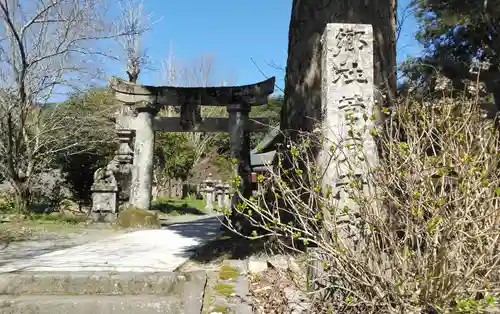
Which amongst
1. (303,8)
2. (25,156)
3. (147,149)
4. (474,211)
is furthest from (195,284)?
(25,156)

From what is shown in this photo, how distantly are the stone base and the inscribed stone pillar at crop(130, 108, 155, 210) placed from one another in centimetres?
59

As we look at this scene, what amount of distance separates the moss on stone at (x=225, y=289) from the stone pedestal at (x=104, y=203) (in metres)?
7.80

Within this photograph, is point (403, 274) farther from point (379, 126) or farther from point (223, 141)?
point (223, 141)

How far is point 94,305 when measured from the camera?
10.1ft

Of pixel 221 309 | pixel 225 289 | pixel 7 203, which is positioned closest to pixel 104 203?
pixel 7 203

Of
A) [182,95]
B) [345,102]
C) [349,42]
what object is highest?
[182,95]

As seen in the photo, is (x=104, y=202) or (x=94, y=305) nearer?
(x=94, y=305)

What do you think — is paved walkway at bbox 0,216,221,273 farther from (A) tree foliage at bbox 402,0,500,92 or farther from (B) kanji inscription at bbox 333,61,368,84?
(A) tree foliage at bbox 402,0,500,92

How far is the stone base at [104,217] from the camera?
10336mm

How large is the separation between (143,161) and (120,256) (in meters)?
5.24

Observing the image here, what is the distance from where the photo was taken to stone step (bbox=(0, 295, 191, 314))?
3.01 meters

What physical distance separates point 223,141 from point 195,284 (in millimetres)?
26635

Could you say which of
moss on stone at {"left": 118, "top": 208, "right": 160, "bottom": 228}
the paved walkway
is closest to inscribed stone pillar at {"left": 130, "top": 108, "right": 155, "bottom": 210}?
moss on stone at {"left": 118, "top": 208, "right": 160, "bottom": 228}

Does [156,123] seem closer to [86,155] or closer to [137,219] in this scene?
[137,219]
